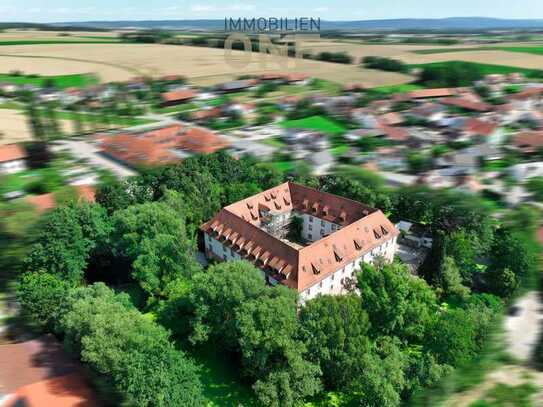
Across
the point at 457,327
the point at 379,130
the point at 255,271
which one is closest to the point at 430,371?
the point at 457,327

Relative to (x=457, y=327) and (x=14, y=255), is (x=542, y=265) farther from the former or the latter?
(x=457, y=327)

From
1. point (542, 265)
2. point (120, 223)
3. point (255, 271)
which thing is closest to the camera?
point (542, 265)

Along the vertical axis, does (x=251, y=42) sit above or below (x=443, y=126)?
above

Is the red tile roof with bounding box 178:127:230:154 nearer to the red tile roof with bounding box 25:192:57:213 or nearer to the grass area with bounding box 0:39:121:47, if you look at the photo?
the red tile roof with bounding box 25:192:57:213

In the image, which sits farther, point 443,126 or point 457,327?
point 457,327

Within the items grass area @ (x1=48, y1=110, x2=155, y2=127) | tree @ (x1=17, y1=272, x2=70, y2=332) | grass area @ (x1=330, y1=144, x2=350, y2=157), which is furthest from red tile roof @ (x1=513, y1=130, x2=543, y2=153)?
tree @ (x1=17, y1=272, x2=70, y2=332)

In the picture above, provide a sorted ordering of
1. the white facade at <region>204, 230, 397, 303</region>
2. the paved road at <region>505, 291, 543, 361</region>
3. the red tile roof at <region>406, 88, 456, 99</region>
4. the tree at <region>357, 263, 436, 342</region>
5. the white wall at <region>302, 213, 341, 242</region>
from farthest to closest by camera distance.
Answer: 1. the white wall at <region>302, 213, 341, 242</region>
2. the white facade at <region>204, 230, 397, 303</region>
3. the tree at <region>357, 263, 436, 342</region>
4. the red tile roof at <region>406, 88, 456, 99</region>
5. the paved road at <region>505, 291, 543, 361</region>
